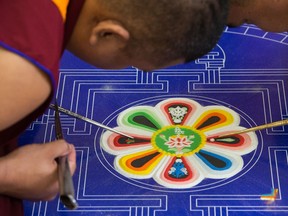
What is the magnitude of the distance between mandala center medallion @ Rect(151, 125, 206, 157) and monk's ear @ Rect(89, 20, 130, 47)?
0.87 ft

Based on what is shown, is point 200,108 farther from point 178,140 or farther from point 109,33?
point 109,33

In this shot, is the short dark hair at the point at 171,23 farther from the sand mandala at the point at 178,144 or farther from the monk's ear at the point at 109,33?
the sand mandala at the point at 178,144

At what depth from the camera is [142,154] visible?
35.3 inches

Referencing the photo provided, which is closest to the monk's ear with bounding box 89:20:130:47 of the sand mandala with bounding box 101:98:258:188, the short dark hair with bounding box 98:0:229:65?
the short dark hair with bounding box 98:0:229:65

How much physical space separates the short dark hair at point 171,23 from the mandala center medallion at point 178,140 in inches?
9.3

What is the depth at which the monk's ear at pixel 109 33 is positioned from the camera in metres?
0.65

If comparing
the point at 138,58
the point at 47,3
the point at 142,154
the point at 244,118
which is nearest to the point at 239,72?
the point at 244,118

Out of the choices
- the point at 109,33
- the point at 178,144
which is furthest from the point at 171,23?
the point at 178,144

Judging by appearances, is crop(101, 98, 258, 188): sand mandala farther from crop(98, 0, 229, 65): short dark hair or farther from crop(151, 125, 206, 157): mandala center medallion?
crop(98, 0, 229, 65): short dark hair

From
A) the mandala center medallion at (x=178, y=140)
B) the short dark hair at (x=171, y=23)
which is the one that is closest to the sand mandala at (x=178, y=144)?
the mandala center medallion at (x=178, y=140)

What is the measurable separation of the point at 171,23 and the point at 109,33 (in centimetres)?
8

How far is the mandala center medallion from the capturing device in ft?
2.94

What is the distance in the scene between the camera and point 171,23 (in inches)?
25.3

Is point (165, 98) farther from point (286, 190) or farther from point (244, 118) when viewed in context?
point (286, 190)
